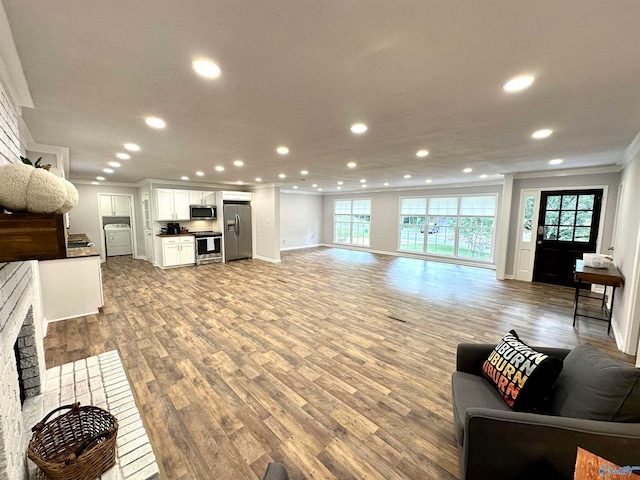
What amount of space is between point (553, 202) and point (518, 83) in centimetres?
530

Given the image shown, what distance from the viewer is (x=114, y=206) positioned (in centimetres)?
830

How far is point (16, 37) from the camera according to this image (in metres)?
1.33

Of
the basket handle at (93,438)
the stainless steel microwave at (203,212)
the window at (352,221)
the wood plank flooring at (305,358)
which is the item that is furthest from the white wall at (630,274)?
the stainless steel microwave at (203,212)

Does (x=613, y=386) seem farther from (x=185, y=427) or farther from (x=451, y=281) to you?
(x=451, y=281)

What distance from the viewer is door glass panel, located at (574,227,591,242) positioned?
17.0 feet

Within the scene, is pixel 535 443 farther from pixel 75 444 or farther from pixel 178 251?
pixel 178 251

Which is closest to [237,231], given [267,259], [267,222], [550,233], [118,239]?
[267,222]

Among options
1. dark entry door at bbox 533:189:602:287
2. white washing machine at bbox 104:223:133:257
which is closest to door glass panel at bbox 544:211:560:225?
dark entry door at bbox 533:189:602:287

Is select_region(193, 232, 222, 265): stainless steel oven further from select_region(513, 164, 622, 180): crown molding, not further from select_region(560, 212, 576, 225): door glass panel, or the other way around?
select_region(560, 212, 576, 225): door glass panel

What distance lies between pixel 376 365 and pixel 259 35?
2.84 m

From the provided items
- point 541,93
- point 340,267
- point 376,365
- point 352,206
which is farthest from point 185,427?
point 352,206

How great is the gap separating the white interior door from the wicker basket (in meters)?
7.46

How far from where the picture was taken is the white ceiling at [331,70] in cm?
116

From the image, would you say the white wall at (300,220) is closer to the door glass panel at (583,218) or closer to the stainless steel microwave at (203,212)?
the stainless steel microwave at (203,212)
